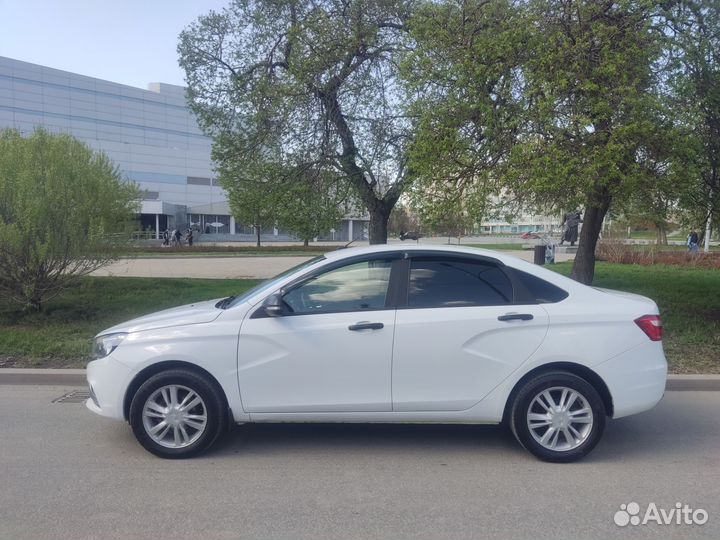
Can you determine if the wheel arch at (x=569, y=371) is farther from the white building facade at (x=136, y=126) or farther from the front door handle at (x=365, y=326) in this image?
the white building facade at (x=136, y=126)

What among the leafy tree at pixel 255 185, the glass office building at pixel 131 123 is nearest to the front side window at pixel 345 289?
the leafy tree at pixel 255 185

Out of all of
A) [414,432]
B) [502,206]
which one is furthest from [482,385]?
[502,206]

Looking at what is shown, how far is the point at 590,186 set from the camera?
26.9 ft

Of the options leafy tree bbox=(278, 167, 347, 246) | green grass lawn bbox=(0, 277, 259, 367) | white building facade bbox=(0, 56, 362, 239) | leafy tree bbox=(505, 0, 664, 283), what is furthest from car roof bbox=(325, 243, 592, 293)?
white building facade bbox=(0, 56, 362, 239)

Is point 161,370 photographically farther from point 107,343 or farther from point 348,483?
point 348,483

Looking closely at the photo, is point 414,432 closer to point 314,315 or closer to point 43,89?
point 314,315

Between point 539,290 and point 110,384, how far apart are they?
351 centimetres

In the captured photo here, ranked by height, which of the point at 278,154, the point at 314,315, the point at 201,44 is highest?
the point at 201,44

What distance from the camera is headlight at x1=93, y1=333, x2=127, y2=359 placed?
16.1 ft

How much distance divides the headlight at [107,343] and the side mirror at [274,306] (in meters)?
1.18

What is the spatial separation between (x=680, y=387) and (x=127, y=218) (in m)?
9.79

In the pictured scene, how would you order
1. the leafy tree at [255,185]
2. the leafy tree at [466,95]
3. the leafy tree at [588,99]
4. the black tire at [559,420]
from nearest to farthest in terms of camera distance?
1. the black tire at [559,420]
2. the leafy tree at [588,99]
3. the leafy tree at [466,95]
4. the leafy tree at [255,185]

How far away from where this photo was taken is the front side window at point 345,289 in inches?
194

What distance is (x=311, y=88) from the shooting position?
42.1ft
